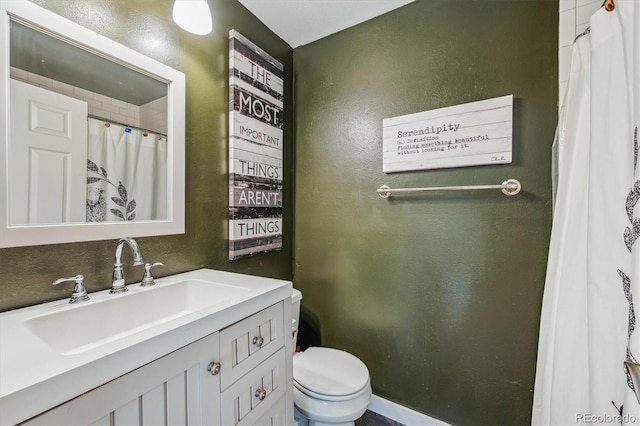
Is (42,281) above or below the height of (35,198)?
below

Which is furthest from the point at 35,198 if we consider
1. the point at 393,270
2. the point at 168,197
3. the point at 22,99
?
the point at 393,270

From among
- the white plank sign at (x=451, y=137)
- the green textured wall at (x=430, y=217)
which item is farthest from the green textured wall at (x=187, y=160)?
the white plank sign at (x=451, y=137)

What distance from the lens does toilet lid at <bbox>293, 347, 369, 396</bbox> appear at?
122cm

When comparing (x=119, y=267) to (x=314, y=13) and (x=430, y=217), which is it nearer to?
(x=430, y=217)

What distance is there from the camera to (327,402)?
1195mm

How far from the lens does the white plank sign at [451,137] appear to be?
4.11 feet

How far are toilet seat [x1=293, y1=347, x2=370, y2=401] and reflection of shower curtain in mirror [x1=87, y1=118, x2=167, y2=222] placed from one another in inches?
38.8

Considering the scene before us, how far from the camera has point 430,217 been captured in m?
1.45

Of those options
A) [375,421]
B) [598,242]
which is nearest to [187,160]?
[598,242]

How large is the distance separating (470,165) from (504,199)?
0.22 metres

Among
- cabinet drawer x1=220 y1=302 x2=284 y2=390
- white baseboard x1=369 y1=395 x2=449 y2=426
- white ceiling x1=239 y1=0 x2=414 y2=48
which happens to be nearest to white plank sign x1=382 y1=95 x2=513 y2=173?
white ceiling x1=239 y1=0 x2=414 y2=48

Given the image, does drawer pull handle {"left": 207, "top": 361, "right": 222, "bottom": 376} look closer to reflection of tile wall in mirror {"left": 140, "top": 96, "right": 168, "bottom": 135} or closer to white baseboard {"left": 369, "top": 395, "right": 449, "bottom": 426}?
reflection of tile wall in mirror {"left": 140, "top": 96, "right": 168, "bottom": 135}

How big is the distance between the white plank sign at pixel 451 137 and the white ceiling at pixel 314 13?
2.14 ft

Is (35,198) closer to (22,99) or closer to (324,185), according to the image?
(22,99)
